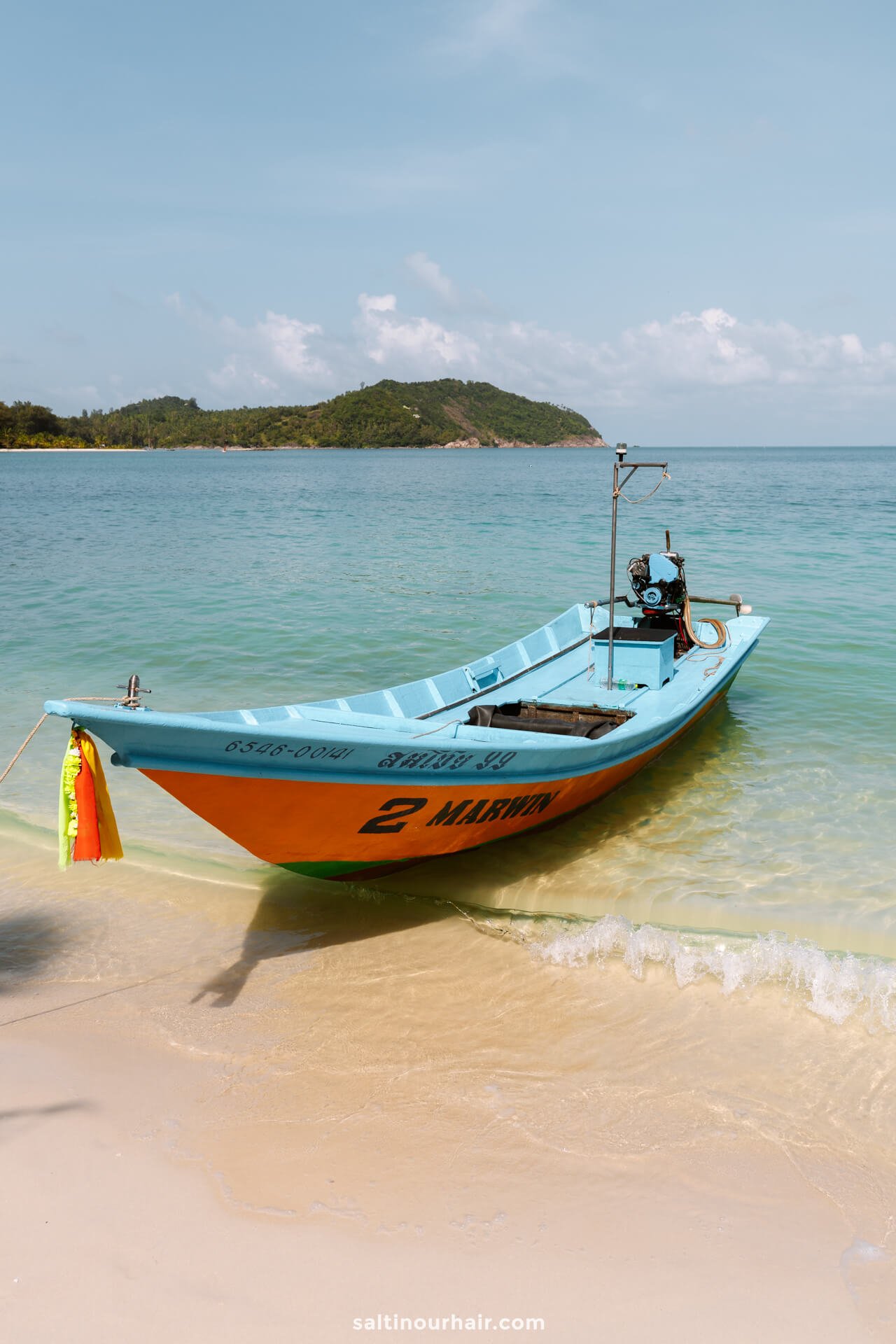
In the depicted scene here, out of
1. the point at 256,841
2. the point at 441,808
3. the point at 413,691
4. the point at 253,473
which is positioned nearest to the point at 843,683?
the point at 413,691

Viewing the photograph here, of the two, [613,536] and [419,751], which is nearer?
[419,751]

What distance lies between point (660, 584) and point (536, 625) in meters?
5.79

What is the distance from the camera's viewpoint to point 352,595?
18953 mm

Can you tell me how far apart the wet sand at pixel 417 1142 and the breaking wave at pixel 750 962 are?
145 millimetres

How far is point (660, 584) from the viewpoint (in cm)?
1006

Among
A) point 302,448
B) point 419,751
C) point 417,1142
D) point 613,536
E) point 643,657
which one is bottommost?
point 417,1142

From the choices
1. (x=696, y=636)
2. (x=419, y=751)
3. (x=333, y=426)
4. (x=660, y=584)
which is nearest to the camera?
(x=419, y=751)

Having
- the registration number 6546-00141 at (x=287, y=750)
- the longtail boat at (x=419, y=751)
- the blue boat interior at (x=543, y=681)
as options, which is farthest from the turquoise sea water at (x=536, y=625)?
the registration number 6546-00141 at (x=287, y=750)

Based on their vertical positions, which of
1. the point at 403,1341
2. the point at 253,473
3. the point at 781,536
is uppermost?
the point at 253,473

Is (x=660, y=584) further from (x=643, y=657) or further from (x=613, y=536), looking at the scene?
(x=613, y=536)

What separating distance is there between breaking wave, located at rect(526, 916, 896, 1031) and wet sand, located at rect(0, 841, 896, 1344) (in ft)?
0.47

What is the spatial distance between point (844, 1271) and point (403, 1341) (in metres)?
1.66

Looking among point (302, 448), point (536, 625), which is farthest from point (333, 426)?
point (536, 625)

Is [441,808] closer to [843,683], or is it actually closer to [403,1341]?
[403,1341]
